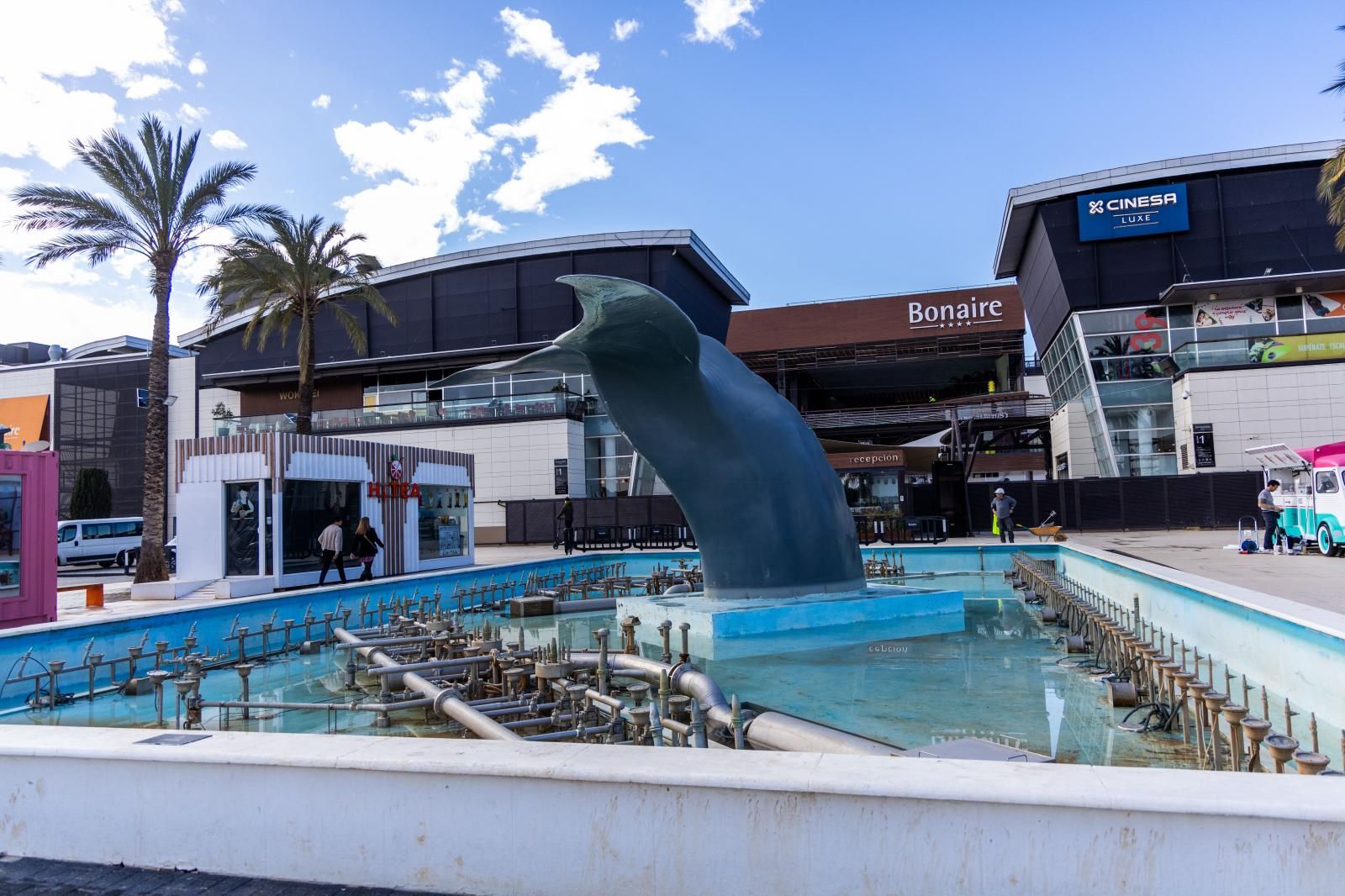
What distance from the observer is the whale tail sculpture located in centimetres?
1104

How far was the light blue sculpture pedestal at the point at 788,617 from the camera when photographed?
11.3 metres

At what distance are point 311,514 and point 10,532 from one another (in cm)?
609

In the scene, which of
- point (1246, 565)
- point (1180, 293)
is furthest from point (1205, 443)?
point (1246, 565)

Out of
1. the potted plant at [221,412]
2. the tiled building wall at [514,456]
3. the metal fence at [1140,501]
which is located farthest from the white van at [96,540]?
the metal fence at [1140,501]

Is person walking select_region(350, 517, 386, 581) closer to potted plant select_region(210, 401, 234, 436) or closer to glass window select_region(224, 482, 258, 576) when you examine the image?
glass window select_region(224, 482, 258, 576)

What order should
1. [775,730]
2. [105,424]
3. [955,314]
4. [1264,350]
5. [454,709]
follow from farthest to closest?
[105,424] → [955,314] → [1264,350] → [454,709] → [775,730]

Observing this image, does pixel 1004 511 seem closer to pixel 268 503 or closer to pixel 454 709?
pixel 268 503

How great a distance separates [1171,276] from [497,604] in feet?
118

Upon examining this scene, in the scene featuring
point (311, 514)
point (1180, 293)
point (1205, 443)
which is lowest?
point (311, 514)

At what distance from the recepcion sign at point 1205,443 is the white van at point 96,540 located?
127ft

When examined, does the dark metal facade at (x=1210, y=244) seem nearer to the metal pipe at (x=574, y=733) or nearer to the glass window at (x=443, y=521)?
the glass window at (x=443, y=521)

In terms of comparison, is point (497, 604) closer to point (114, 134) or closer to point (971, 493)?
point (114, 134)

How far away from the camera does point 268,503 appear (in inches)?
668

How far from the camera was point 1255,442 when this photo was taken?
113 ft
